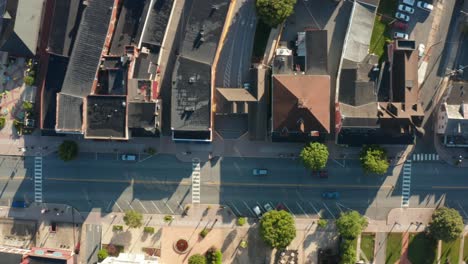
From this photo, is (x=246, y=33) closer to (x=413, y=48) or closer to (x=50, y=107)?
(x=413, y=48)

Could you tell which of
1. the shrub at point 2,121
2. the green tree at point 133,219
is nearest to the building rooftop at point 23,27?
the shrub at point 2,121

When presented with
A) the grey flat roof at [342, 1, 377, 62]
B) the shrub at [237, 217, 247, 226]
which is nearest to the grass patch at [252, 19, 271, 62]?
the grey flat roof at [342, 1, 377, 62]

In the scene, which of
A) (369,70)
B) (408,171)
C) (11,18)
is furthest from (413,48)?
(11,18)

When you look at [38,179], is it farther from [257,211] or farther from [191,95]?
[257,211]

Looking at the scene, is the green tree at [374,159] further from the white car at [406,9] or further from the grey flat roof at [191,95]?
the grey flat roof at [191,95]

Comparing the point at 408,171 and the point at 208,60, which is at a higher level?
the point at 208,60
